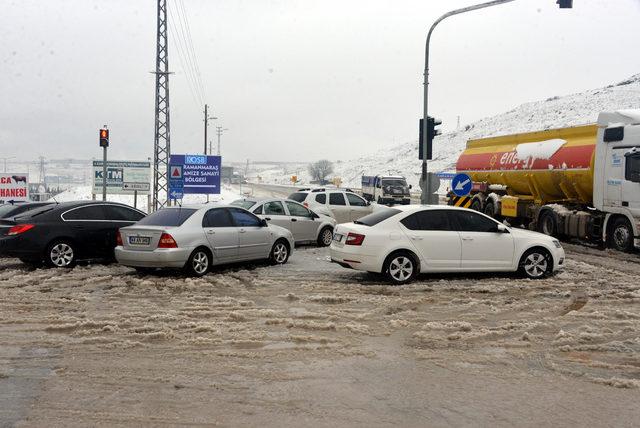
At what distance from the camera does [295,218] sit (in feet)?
54.2

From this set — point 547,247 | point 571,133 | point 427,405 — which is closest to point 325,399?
point 427,405

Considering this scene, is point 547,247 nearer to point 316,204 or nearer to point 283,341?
point 283,341

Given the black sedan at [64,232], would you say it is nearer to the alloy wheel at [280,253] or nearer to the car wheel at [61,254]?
the car wheel at [61,254]

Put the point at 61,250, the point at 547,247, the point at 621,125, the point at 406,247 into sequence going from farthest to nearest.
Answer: the point at 621,125 → the point at 61,250 → the point at 547,247 → the point at 406,247

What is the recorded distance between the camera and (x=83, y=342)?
6.74 metres

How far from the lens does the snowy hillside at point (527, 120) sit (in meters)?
124

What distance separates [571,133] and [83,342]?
54.5 ft

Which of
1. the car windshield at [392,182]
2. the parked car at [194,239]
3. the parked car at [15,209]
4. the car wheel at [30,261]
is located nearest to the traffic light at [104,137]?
the parked car at [15,209]

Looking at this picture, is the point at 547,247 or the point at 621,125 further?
the point at 621,125

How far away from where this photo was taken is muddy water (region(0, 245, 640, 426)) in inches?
190

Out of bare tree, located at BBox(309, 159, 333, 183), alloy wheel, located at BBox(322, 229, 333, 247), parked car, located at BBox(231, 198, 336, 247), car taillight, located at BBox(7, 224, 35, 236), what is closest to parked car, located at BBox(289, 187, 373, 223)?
alloy wheel, located at BBox(322, 229, 333, 247)

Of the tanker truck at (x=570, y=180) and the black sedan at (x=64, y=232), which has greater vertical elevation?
the tanker truck at (x=570, y=180)

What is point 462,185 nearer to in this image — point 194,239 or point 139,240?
point 194,239

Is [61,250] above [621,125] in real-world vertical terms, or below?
below
